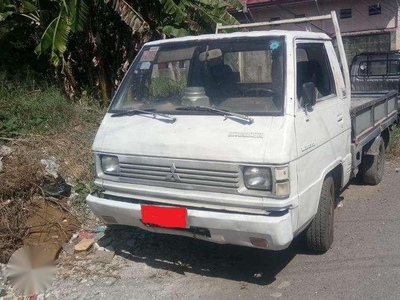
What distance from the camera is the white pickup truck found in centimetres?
379

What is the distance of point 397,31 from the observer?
2042 centimetres

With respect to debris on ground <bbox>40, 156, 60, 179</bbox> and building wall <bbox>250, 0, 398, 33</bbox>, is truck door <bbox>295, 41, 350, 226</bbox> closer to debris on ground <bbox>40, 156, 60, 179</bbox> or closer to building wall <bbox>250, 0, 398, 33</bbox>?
debris on ground <bbox>40, 156, 60, 179</bbox>

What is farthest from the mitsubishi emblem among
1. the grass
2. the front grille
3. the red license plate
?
the grass

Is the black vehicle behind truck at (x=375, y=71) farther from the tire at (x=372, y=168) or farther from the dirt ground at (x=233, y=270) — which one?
the dirt ground at (x=233, y=270)

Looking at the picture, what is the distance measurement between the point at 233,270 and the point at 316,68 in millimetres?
2150

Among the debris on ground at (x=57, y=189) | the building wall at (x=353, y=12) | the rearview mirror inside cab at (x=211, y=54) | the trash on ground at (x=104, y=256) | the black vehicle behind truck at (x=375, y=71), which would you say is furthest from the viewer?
the building wall at (x=353, y=12)

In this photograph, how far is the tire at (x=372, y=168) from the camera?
273 inches

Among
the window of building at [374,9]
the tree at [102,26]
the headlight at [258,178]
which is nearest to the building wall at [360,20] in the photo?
the window of building at [374,9]

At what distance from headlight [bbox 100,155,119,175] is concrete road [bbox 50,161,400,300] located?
99cm

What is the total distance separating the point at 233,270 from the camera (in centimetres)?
460

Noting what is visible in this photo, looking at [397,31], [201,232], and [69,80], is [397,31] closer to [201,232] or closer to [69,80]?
[69,80]

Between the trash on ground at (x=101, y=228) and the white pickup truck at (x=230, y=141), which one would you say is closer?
the white pickup truck at (x=230, y=141)

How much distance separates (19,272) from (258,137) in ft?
8.49

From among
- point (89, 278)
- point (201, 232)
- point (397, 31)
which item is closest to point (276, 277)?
point (201, 232)
